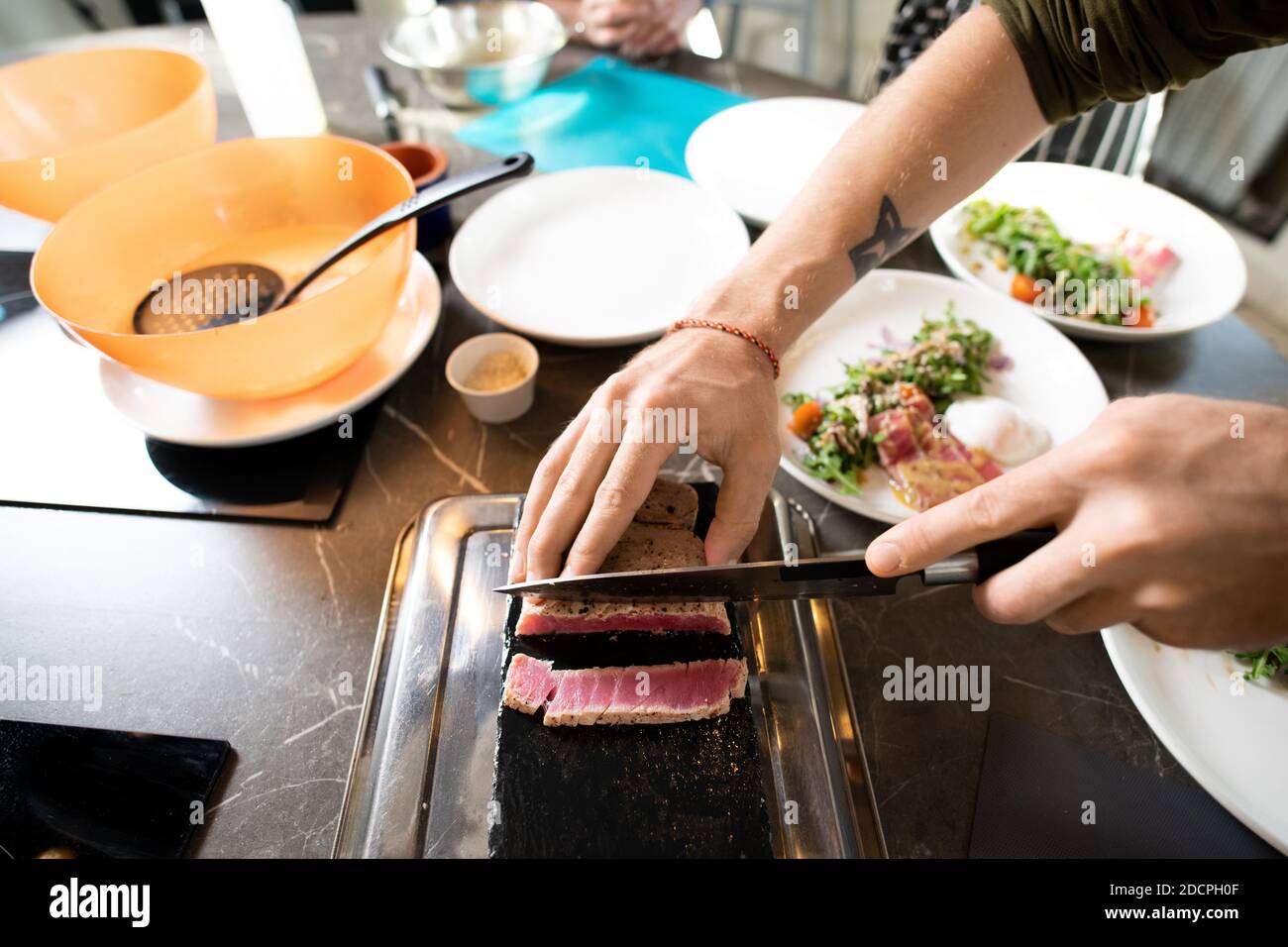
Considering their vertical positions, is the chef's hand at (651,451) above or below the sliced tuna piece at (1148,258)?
above

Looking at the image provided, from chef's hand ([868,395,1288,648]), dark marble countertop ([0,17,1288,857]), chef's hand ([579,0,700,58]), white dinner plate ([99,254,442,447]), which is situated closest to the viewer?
chef's hand ([868,395,1288,648])

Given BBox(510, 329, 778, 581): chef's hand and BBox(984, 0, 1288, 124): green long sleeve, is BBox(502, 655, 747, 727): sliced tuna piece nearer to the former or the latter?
BBox(510, 329, 778, 581): chef's hand

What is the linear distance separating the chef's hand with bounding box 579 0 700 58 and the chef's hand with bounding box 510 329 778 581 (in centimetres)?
193

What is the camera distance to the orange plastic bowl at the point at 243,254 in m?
1.30

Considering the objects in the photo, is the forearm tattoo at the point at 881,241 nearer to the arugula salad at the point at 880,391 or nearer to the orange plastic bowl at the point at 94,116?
the arugula salad at the point at 880,391

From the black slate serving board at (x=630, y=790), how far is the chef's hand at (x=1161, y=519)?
443 mm

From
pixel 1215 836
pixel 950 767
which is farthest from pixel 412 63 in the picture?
pixel 1215 836

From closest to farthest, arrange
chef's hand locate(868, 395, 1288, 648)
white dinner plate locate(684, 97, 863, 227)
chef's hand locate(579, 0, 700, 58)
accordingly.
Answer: chef's hand locate(868, 395, 1288, 648)
white dinner plate locate(684, 97, 863, 227)
chef's hand locate(579, 0, 700, 58)

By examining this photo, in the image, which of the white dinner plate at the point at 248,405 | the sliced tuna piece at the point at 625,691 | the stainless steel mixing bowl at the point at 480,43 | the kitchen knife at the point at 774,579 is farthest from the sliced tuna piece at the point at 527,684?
the stainless steel mixing bowl at the point at 480,43

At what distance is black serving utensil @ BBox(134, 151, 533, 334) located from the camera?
145 centimetres

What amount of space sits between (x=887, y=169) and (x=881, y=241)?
0.13 meters

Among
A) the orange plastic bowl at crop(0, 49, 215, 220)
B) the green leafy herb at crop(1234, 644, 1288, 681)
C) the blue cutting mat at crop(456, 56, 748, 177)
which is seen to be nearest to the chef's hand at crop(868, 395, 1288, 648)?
the green leafy herb at crop(1234, 644, 1288, 681)

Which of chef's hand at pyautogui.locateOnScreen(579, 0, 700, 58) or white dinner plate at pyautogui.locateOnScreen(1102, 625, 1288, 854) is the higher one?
chef's hand at pyautogui.locateOnScreen(579, 0, 700, 58)

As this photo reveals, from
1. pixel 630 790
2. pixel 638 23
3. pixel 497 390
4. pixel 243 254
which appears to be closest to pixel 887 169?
pixel 497 390
